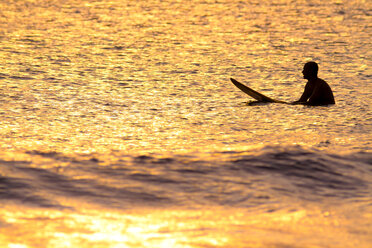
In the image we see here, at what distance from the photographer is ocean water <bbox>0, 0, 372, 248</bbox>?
15.7 feet

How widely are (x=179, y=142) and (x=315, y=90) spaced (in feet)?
9.69

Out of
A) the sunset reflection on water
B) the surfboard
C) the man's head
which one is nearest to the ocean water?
the sunset reflection on water

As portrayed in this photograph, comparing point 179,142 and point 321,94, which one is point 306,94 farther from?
point 179,142

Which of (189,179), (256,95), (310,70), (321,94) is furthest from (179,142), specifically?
(321,94)

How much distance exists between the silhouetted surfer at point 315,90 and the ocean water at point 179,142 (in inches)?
6.8

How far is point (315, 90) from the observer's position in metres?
9.34

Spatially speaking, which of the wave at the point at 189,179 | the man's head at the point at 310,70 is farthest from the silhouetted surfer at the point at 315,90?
the wave at the point at 189,179

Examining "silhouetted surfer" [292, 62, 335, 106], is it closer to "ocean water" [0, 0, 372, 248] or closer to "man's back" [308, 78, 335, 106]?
"man's back" [308, 78, 335, 106]

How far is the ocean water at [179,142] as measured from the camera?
4.78 m

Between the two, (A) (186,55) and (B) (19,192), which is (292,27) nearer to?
(A) (186,55)

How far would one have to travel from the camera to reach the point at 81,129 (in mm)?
7879

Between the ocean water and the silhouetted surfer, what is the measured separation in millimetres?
172

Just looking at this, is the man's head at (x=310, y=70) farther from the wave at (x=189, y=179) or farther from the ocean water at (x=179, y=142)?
the wave at (x=189, y=179)

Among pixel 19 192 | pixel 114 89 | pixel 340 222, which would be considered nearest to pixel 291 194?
pixel 340 222
